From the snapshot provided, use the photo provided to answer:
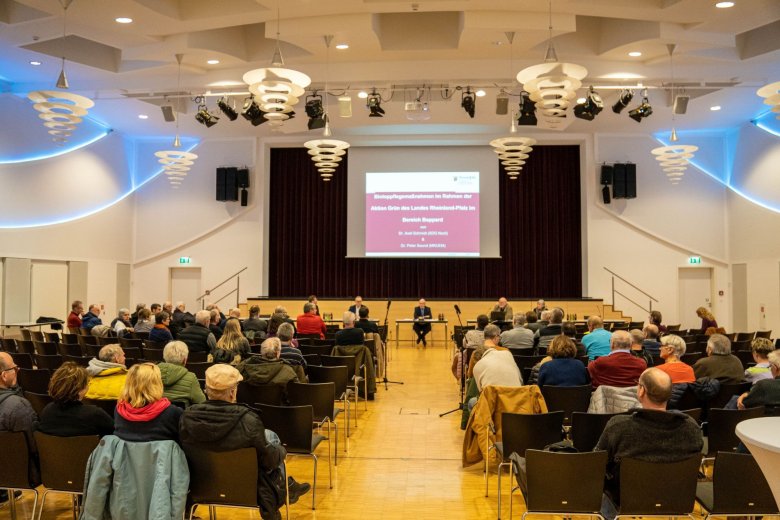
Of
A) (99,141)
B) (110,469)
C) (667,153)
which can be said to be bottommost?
(110,469)

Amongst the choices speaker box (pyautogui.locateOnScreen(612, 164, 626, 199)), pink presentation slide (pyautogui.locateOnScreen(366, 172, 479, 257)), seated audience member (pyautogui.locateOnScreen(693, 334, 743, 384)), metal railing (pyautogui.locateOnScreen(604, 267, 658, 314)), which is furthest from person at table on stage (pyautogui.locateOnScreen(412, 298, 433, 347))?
seated audience member (pyautogui.locateOnScreen(693, 334, 743, 384))

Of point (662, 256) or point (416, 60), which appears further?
point (662, 256)

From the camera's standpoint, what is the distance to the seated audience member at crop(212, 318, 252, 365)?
6.43m

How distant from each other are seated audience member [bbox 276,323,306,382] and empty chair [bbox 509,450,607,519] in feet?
9.80

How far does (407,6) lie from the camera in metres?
9.25

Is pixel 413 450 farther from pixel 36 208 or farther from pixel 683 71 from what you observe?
pixel 36 208

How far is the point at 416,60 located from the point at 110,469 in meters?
10.1

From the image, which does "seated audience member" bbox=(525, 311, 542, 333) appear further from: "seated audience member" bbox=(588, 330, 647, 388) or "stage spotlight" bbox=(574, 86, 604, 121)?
"stage spotlight" bbox=(574, 86, 604, 121)

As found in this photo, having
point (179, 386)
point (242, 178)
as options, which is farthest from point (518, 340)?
point (242, 178)

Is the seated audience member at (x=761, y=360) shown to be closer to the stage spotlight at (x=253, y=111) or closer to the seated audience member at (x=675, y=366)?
the seated audience member at (x=675, y=366)

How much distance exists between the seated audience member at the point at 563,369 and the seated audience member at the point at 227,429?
9.17ft

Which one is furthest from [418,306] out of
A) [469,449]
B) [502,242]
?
[469,449]

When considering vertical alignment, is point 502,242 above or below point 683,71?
below

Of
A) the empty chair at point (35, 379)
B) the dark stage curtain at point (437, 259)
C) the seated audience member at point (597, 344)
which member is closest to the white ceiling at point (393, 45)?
the dark stage curtain at point (437, 259)
